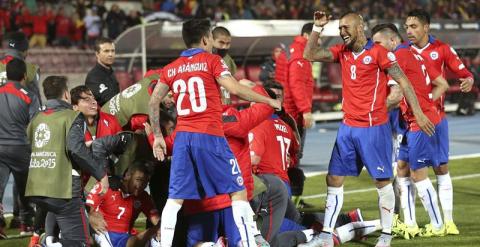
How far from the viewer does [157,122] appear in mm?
8336

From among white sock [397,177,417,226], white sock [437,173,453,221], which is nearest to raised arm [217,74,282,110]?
white sock [397,177,417,226]

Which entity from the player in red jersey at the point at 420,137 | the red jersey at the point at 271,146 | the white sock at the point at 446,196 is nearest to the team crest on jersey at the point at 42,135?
the red jersey at the point at 271,146

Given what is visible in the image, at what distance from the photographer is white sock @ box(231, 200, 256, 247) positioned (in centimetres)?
805

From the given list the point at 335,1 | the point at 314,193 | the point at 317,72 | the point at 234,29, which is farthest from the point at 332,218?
the point at 335,1

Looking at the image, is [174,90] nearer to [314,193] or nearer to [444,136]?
[444,136]

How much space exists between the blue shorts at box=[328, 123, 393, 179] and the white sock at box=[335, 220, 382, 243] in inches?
26.1

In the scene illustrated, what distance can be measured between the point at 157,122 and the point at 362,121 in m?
2.07

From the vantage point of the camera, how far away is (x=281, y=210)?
9031 millimetres

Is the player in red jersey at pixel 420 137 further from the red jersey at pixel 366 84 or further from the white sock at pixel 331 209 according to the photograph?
the white sock at pixel 331 209

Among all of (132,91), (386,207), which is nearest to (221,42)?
(132,91)

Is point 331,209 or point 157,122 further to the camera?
point 331,209

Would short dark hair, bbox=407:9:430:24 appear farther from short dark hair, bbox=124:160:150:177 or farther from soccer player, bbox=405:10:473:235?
short dark hair, bbox=124:160:150:177

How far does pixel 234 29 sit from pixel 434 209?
1315 cm

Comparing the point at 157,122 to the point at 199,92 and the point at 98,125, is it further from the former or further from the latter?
the point at 98,125
